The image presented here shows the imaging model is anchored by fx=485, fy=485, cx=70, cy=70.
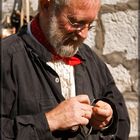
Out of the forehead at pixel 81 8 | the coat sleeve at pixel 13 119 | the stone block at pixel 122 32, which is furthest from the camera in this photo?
the stone block at pixel 122 32

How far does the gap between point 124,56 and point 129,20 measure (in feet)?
0.72

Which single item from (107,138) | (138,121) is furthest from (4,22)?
(107,138)

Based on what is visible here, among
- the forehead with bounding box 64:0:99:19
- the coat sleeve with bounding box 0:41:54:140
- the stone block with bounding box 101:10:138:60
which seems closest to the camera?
the coat sleeve with bounding box 0:41:54:140

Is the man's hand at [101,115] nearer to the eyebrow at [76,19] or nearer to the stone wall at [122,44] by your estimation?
the eyebrow at [76,19]

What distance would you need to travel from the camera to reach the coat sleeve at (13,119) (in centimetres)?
178

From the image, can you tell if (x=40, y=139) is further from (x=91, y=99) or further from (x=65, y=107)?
(x=91, y=99)

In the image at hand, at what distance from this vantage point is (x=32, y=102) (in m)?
1.85

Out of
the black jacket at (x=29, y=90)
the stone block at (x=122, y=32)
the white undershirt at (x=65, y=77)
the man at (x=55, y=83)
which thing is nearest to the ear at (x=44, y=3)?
the man at (x=55, y=83)

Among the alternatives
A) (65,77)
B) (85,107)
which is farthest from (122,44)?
(85,107)

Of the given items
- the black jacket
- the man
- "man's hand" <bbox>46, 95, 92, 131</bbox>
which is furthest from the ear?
"man's hand" <bbox>46, 95, 92, 131</bbox>

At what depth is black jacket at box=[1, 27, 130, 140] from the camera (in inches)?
70.6

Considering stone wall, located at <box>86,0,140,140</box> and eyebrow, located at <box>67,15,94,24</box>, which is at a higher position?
eyebrow, located at <box>67,15,94,24</box>

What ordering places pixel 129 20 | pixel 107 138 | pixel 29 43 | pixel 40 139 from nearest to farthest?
pixel 40 139 → pixel 29 43 → pixel 107 138 → pixel 129 20

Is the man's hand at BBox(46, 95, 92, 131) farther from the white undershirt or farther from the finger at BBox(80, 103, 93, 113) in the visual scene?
the white undershirt
